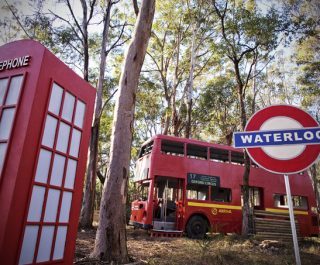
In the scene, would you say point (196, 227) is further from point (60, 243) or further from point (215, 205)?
point (60, 243)

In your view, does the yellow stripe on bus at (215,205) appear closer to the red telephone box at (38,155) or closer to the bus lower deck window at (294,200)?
the bus lower deck window at (294,200)

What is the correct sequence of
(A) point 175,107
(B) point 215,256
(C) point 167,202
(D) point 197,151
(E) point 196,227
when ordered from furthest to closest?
1. (A) point 175,107
2. (D) point 197,151
3. (C) point 167,202
4. (E) point 196,227
5. (B) point 215,256

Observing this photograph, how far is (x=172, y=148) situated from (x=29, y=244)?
8.87 metres

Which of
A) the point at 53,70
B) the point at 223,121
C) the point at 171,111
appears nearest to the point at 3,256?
the point at 53,70

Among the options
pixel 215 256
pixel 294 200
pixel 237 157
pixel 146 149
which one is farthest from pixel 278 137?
pixel 294 200

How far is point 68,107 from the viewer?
3.54 m

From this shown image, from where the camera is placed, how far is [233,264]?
5.31m

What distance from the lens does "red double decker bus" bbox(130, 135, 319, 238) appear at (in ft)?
36.2

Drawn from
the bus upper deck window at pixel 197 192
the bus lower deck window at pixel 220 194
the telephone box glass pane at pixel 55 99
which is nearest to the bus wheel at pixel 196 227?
the bus upper deck window at pixel 197 192

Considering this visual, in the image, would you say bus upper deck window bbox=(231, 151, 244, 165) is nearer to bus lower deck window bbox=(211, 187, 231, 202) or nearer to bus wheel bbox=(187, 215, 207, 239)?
bus lower deck window bbox=(211, 187, 231, 202)

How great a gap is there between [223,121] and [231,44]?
449 inches

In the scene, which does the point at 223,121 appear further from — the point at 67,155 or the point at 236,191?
the point at 67,155

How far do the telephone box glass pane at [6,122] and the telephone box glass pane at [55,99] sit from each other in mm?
403

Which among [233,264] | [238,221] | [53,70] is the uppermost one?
[53,70]
